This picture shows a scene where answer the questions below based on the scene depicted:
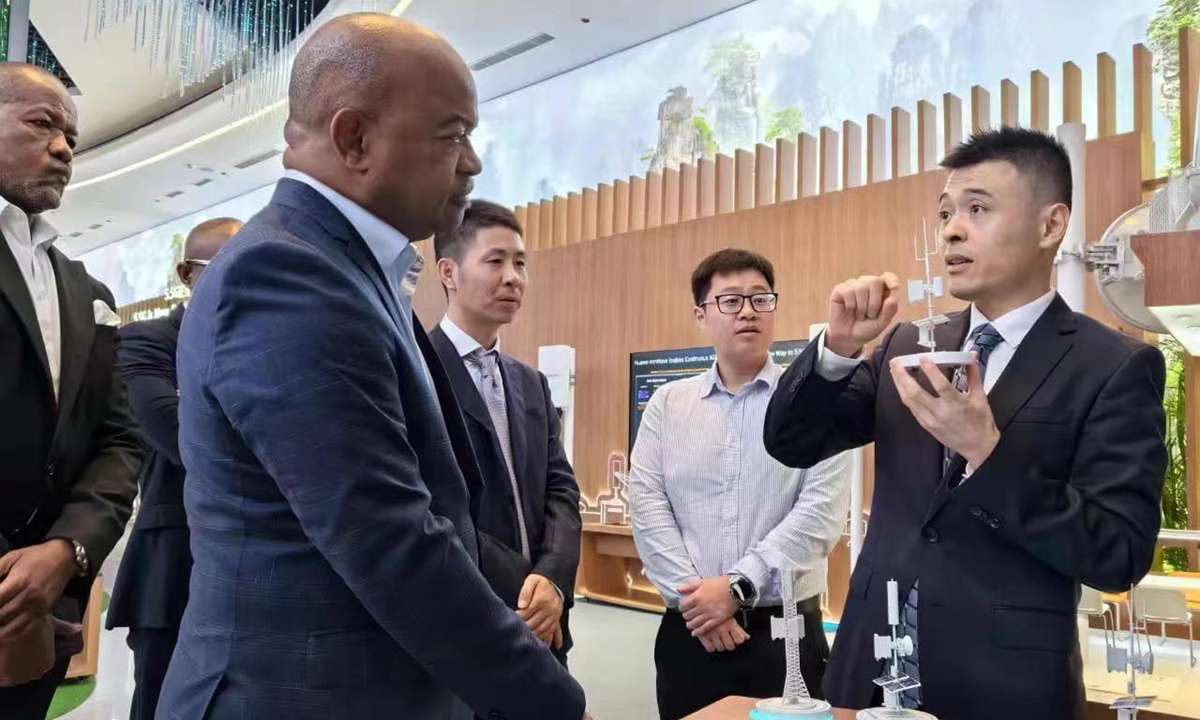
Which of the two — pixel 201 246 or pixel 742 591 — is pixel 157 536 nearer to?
pixel 201 246

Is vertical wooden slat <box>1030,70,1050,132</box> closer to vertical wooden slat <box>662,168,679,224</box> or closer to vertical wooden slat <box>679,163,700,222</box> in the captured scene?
vertical wooden slat <box>679,163,700,222</box>

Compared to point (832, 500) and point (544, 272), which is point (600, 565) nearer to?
point (544, 272)

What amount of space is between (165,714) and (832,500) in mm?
1763

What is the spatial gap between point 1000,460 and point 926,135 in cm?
511

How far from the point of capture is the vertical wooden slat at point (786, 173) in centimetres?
679

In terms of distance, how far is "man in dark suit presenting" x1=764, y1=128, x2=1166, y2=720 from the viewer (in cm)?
147

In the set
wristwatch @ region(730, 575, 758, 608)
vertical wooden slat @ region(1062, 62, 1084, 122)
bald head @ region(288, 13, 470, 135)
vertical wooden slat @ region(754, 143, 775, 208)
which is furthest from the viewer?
vertical wooden slat @ region(754, 143, 775, 208)

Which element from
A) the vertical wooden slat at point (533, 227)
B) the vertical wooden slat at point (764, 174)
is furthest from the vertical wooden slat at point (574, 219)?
the vertical wooden slat at point (764, 174)

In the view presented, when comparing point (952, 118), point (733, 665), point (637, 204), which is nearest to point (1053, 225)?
point (733, 665)

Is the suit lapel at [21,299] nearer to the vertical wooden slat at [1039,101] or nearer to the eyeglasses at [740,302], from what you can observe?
the eyeglasses at [740,302]

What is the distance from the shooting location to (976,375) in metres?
1.48

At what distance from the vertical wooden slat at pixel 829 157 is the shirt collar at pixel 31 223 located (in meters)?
5.50

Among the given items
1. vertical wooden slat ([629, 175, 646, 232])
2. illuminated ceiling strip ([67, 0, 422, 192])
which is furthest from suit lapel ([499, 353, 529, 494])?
illuminated ceiling strip ([67, 0, 422, 192])

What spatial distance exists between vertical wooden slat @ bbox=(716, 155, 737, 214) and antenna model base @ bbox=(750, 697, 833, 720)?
19.6 ft
